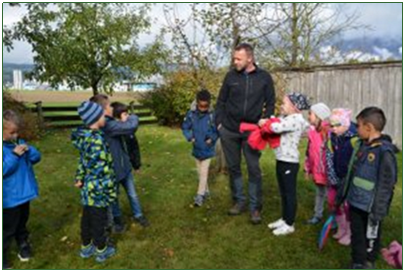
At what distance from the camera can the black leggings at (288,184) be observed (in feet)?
16.8

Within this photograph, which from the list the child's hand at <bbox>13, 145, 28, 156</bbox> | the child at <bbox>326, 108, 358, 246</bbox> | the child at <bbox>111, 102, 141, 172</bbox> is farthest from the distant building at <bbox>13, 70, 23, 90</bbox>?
the child at <bbox>326, 108, 358, 246</bbox>

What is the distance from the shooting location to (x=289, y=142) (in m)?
5.10

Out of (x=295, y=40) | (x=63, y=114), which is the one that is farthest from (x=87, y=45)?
(x=295, y=40)

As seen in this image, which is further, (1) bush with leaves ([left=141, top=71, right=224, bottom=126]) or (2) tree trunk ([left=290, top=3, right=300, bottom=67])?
(2) tree trunk ([left=290, top=3, right=300, bottom=67])

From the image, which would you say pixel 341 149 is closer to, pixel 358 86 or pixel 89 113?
pixel 89 113

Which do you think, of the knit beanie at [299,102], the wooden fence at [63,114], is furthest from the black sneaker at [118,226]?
the wooden fence at [63,114]

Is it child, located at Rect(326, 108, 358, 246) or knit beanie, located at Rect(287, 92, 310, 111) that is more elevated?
knit beanie, located at Rect(287, 92, 310, 111)

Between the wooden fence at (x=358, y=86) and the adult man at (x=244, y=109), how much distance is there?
5908 mm

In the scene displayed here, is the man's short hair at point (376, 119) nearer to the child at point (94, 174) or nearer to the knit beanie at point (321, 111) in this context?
the knit beanie at point (321, 111)

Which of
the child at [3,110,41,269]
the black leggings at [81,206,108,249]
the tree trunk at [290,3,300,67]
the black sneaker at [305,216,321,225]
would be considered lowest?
the black sneaker at [305,216,321,225]

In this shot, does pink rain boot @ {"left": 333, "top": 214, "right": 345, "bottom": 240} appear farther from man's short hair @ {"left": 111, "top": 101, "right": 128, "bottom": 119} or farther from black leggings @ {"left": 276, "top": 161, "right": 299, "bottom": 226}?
man's short hair @ {"left": 111, "top": 101, "right": 128, "bottom": 119}

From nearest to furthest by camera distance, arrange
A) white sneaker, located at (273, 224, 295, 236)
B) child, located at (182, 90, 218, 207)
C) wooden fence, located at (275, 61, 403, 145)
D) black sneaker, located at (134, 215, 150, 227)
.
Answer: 1. white sneaker, located at (273, 224, 295, 236)
2. black sneaker, located at (134, 215, 150, 227)
3. child, located at (182, 90, 218, 207)
4. wooden fence, located at (275, 61, 403, 145)

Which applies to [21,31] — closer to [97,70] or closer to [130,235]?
[97,70]

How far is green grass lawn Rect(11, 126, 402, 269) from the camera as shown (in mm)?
4531
